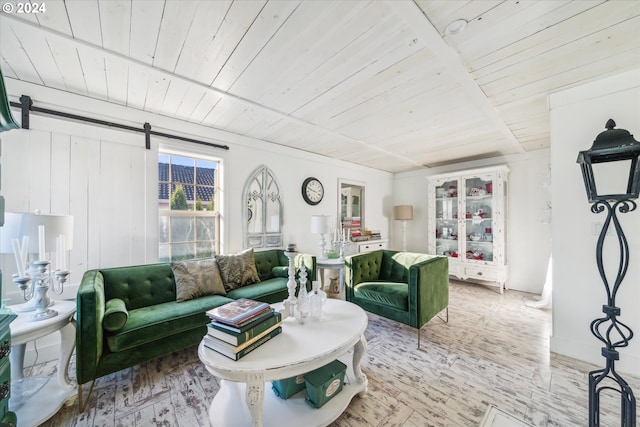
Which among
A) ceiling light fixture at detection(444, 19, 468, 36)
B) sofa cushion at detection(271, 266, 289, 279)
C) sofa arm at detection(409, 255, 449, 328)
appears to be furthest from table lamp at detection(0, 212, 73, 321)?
ceiling light fixture at detection(444, 19, 468, 36)

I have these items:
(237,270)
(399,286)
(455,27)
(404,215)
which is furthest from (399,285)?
(404,215)

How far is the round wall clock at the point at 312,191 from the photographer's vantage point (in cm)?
393

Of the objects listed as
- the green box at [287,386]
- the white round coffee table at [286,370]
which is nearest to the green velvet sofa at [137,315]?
the white round coffee table at [286,370]

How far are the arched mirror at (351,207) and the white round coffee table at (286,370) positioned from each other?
9.16 feet

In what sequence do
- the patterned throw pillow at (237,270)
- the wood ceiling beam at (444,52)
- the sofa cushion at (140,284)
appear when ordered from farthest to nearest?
the patterned throw pillow at (237,270) → the sofa cushion at (140,284) → the wood ceiling beam at (444,52)

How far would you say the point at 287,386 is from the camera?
58.9 inches

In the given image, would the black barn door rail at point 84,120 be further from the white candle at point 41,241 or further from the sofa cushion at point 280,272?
the sofa cushion at point 280,272

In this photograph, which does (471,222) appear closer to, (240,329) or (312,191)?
(312,191)

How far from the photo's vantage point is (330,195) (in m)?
4.37

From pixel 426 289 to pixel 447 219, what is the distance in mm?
2668

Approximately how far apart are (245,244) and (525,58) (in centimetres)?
331

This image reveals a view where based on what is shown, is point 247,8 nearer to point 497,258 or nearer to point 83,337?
point 83,337

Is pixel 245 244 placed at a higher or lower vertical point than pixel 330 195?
lower

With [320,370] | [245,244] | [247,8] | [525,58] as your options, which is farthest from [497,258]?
[247,8]
